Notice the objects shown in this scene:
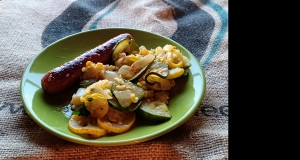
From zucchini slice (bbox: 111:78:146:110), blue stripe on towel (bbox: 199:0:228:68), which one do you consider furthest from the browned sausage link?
blue stripe on towel (bbox: 199:0:228:68)

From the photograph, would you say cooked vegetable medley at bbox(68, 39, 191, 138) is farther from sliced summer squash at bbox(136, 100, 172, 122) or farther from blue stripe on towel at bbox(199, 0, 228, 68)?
blue stripe on towel at bbox(199, 0, 228, 68)

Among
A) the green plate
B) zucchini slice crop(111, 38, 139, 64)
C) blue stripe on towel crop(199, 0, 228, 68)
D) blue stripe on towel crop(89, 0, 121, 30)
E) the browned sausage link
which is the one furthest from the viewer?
blue stripe on towel crop(89, 0, 121, 30)

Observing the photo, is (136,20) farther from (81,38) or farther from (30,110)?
(30,110)

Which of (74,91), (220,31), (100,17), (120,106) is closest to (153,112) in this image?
(120,106)

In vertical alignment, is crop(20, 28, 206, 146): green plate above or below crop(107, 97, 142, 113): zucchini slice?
below

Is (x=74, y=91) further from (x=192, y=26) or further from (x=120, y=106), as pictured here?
(x=192, y=26)
